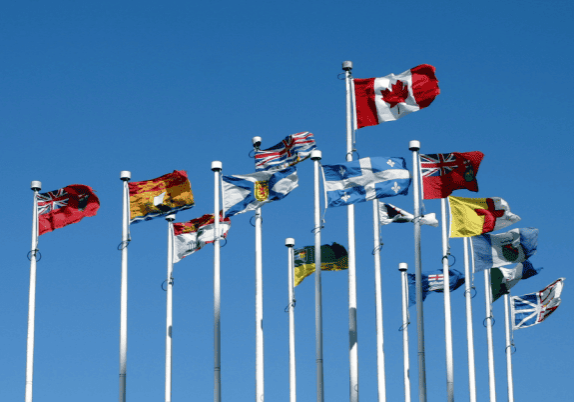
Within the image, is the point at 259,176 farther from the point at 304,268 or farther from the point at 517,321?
the point at 517,321

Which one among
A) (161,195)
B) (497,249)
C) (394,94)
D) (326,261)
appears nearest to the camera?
(394,94)

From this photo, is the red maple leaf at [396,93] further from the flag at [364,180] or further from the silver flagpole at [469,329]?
the silver flagpole at [469,329]

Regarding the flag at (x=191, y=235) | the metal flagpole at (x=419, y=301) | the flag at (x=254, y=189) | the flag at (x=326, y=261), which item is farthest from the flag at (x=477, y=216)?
the flag at (x=191, y=235)

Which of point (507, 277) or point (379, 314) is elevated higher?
point (507, 277)

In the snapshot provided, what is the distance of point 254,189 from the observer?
3662 centimetres

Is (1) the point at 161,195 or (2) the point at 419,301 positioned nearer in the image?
(2) the point at 419,301

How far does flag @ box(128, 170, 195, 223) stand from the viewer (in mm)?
38250

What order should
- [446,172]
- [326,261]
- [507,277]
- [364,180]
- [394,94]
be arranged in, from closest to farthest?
[364,180]
[394,94]
[446,172]
[326,261]
[507,277]

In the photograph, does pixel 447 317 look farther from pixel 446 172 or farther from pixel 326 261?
pixel 326 261

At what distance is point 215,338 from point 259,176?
575 centimetres

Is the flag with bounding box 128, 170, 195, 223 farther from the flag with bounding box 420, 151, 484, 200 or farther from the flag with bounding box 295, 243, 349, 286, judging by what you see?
the flag with bounding box 420, 151, 484, 200

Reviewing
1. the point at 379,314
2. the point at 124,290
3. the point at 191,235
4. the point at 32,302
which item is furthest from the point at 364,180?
the point at 32,302

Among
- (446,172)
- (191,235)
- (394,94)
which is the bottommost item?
(191,235)

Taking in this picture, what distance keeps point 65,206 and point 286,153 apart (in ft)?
27.0
